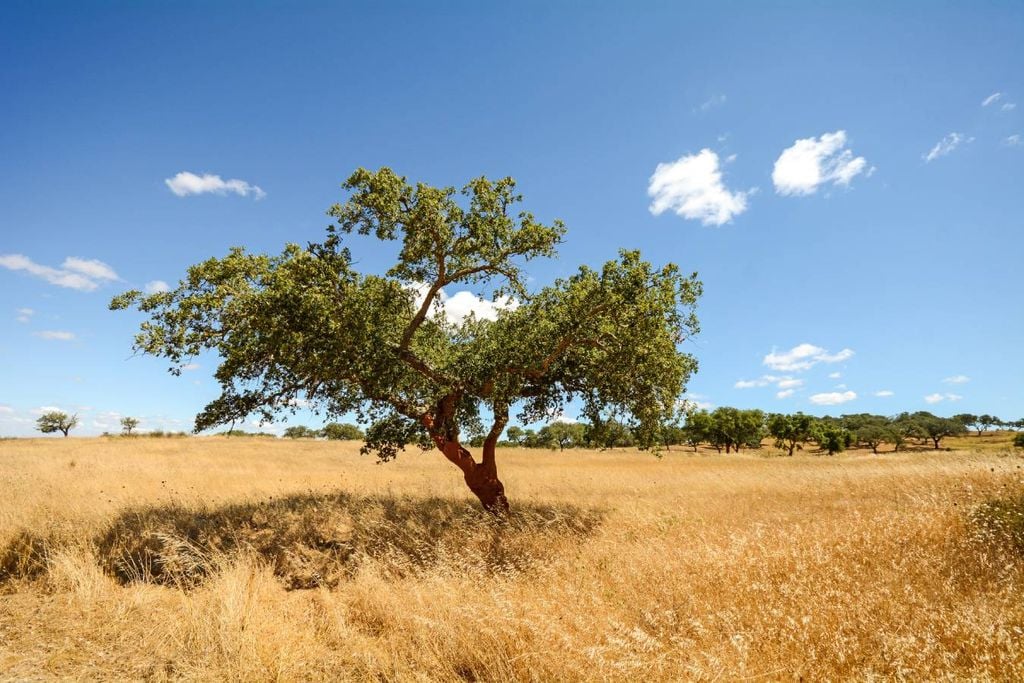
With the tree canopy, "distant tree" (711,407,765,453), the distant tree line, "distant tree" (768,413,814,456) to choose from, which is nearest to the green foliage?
the tree canopy

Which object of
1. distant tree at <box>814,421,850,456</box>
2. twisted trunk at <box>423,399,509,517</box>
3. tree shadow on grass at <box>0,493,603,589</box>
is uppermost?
twisted trunk at <box>423,399,509,517</box>

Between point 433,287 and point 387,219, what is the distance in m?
2.25

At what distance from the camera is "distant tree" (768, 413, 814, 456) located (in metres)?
90.4

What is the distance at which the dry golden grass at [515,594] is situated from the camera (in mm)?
5273

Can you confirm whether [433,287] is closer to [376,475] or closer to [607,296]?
[607,296]

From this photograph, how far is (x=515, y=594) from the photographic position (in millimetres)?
7590

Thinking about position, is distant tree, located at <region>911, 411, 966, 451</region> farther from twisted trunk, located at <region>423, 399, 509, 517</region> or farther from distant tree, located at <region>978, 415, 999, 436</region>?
twisted trunk, located at <region>423, 399, 509, 517</region>

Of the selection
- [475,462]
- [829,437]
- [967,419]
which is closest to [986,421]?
[967,419]

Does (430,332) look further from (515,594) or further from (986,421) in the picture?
(986,421)

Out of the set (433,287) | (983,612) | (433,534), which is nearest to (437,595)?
(433,534)

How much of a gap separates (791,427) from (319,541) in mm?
98677

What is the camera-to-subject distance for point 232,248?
12.6 metres

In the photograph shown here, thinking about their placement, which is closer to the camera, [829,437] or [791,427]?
[791,427]

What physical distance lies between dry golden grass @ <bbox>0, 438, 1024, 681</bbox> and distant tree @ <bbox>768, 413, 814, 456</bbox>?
86.0 m
